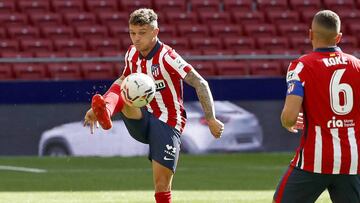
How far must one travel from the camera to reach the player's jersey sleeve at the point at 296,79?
6047 mm

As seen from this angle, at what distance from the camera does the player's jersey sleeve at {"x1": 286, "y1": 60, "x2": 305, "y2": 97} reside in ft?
19.8

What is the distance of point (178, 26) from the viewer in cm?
2083

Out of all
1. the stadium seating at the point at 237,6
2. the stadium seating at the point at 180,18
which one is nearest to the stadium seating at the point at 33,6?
the stadium seating at the point at 180,18

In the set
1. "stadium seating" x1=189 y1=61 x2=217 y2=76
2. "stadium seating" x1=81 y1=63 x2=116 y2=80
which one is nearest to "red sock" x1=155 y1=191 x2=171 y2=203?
"stadium seating" x1=189 y1=61 x2=217 y2=76

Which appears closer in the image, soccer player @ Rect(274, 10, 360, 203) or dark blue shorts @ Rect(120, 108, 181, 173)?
soccer player @ Rect(274, 10, 360, 203)

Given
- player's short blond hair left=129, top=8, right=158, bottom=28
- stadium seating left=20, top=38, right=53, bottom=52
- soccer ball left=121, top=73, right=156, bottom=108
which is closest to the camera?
soccer ball left=121, top=73, right=156, bottom=108

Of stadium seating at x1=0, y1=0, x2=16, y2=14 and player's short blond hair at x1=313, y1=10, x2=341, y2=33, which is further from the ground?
player's short blond hair at x1=313, y1=10, x2=341, y2=33

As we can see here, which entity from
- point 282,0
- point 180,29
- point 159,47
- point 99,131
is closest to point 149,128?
point 159,47

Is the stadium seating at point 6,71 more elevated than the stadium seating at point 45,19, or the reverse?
the stadium seating at point 45,19

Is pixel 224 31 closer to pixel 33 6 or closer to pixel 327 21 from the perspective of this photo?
pixel 33 6

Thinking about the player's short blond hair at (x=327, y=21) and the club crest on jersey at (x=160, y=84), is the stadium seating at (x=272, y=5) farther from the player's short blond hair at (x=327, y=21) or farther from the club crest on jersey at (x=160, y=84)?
the player's short blond hair at (x=327, y=21)

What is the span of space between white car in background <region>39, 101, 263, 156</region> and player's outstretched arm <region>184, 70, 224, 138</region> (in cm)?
819

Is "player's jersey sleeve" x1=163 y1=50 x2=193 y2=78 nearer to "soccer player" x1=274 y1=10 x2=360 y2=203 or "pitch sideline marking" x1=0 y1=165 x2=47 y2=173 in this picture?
"soccer player" x1=274 y1=10 x2=360 y2=203

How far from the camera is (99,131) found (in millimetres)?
16016
